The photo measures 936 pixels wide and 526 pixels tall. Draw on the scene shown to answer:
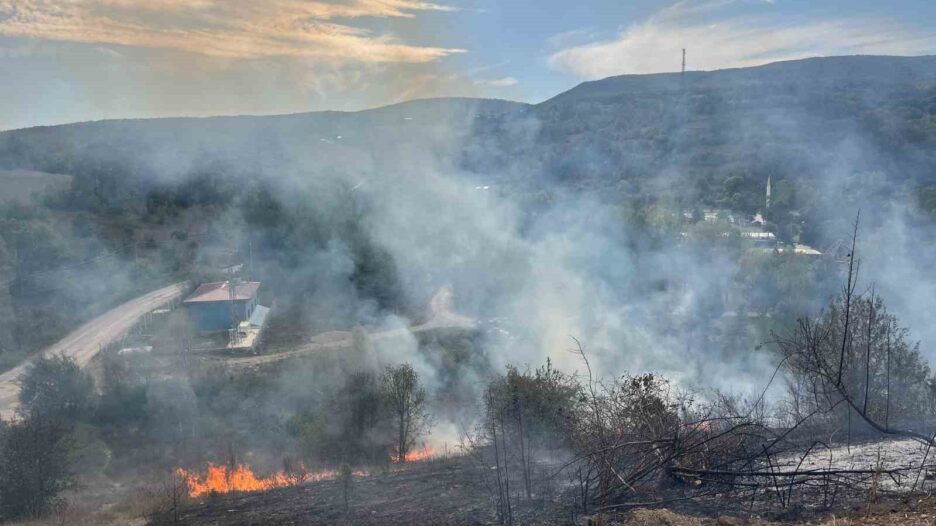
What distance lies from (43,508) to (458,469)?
9.79 metres

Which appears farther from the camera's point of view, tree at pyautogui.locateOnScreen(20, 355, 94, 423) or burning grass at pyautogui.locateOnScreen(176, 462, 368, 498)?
tree at pyautogui.locateOnScreen(20, 355, 94, 423)

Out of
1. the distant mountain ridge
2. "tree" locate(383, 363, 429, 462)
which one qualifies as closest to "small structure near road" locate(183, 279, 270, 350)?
"tree" locate(383, 363, 429, 462)

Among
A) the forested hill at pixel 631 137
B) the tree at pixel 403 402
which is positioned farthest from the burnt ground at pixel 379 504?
the forested hill at pixel 631 137

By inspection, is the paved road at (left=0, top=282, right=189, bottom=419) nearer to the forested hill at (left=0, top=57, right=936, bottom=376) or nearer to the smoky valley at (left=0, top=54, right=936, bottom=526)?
the smoky valley at (left=0, top=54, right=936, bottom=526)

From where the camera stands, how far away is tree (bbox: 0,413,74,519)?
42.3ft

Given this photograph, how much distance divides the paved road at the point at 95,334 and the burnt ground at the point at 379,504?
44.1 ft

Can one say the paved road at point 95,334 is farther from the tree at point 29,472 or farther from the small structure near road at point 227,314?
the tree at point 29,472

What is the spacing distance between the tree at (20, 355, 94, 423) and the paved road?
59cm

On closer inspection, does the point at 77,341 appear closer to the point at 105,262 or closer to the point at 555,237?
the point at 105,262

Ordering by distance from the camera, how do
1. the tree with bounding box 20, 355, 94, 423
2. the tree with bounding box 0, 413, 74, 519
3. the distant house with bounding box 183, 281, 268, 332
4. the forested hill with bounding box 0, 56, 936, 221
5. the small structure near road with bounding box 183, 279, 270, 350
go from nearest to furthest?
the tree with bounding box 0, 413, 74, 519, the tree with bounding box 20, 355, 94, 423, the small structure near road with bounding box 183, 279, 270, 350, the distant house with bounding box 183, 281, 268, 332, the forested hill with bounding box 0, 56, 936, 221

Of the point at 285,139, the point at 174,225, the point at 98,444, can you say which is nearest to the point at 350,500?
the point at 98,444

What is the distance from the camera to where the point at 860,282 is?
73.7ft

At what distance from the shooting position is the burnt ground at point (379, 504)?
24.5ft

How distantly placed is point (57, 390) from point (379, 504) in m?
16.3
